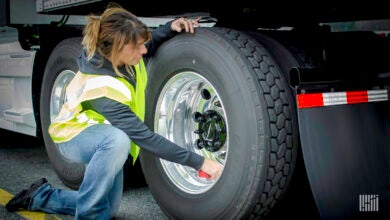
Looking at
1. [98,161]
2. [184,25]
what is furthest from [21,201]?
[184,25]

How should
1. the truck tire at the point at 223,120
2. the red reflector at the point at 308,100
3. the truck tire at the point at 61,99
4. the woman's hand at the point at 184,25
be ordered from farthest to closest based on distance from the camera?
the truck tire at the point at 61,99 < the woman's hand at the point at 184,25 < the truck tire at the point at 223,120 < the red reflector at the point at 308,100

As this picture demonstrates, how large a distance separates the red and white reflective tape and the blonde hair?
38.3 inches

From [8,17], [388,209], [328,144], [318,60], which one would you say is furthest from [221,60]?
[8,17]

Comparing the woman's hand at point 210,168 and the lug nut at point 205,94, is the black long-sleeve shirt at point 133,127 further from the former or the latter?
the lug nut at point 205,94

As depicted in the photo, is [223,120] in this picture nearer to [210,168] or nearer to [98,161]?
[210,168]

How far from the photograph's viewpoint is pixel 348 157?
2666 mm

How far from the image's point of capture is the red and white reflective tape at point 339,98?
102 inches

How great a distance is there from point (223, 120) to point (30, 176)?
2.22m

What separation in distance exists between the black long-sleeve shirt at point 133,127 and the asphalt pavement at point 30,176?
74cm

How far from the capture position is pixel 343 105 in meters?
2.64

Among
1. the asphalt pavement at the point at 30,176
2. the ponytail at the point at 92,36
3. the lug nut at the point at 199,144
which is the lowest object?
the asphalt pavement at the point at 30,176

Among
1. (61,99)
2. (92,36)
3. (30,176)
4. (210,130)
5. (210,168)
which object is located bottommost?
(30,176)

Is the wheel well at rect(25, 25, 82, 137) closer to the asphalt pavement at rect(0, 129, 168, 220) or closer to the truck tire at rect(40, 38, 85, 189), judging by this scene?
the truck tire at rect(40, 38, 85, 189)

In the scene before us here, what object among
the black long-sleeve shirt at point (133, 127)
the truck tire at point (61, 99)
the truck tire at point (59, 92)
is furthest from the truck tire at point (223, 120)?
the truck tire at point (59, 92)
